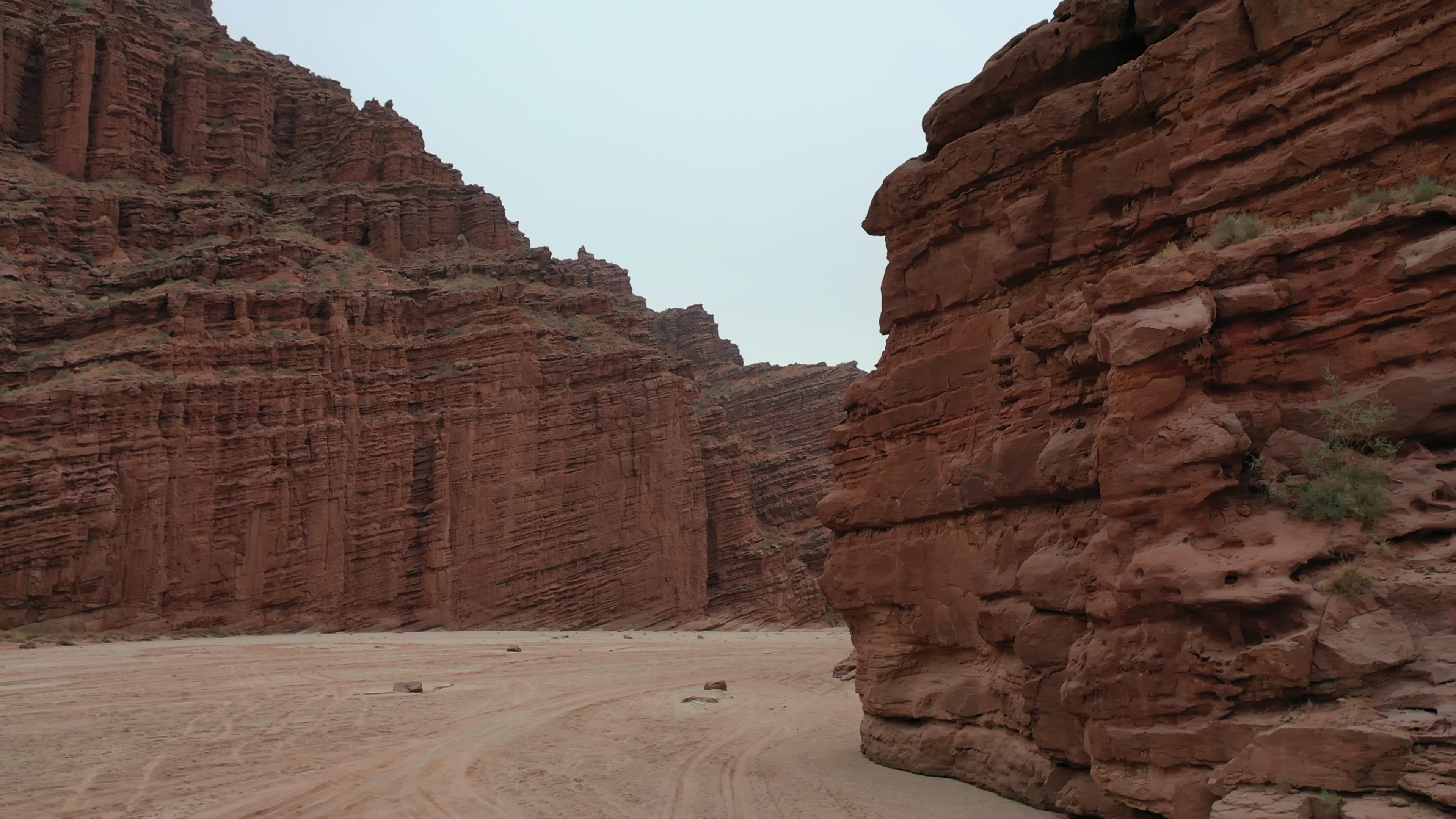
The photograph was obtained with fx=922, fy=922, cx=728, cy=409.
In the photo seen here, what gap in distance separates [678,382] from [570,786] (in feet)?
133

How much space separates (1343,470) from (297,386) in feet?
128

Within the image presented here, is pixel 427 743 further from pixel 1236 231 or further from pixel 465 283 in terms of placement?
pixel 465 283

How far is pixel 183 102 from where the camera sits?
46.7 metres

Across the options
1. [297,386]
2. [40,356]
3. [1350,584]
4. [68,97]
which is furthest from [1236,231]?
[68,97]

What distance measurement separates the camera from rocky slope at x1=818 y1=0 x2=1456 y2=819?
5996 millimetres

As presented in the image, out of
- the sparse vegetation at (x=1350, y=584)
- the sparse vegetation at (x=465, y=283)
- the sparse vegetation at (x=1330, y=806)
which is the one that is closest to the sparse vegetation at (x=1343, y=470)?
the sparse vegetation at (x=1350, y=584)

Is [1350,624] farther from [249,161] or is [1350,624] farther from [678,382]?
[249,161]

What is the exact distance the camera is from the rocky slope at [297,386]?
112ft

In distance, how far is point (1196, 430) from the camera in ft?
22.7

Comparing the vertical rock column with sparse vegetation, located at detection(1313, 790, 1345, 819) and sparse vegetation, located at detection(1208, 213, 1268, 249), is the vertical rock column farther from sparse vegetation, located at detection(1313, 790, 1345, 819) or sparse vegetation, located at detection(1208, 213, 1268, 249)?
sparse vegetation, located at detection(1313, 790, 1345, 819)

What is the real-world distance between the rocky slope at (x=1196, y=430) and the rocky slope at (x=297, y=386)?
3268cm

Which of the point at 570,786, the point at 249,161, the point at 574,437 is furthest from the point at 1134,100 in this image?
the point at 249,161

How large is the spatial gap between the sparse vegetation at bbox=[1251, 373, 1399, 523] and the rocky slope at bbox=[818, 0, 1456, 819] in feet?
0.07

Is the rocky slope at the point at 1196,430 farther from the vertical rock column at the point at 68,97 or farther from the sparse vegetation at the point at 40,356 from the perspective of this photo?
the vertical rock column at the point at 68,97
